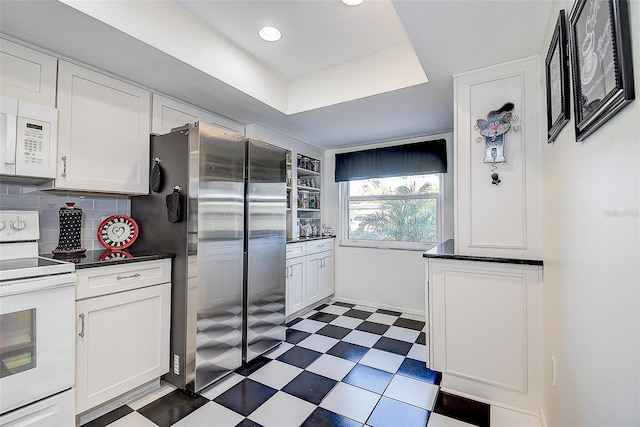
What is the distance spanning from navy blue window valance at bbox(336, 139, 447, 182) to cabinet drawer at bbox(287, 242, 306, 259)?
1204mm

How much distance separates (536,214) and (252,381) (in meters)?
2.15

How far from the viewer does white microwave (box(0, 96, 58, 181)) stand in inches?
58.9

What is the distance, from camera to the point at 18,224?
1.68 metres

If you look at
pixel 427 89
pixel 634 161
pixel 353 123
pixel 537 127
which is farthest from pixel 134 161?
pixel 537 127

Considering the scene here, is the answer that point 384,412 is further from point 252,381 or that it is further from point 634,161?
point 634,161

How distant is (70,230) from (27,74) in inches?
37.3

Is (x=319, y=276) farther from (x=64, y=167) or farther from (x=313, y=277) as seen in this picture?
Answer: (x=64, y=167)

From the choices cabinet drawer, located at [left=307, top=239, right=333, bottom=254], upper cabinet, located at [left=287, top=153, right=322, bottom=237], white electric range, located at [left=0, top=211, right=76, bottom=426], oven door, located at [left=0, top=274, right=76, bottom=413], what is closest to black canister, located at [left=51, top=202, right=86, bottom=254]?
white electric range, located at [left=0, top=211, right=76, bottom=426]

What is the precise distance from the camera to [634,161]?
0.61 metres

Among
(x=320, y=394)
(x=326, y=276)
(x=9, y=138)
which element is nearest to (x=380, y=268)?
(x=326, y=276)

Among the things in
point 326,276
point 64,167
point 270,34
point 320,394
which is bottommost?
point 320,394

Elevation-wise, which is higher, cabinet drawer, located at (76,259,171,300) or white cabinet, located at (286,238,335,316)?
cabinet drawer, located at (76,259,171,300)

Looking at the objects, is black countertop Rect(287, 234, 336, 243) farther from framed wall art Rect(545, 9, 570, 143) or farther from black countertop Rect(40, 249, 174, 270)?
framed wall art Rect(545, 9, 570, 143)

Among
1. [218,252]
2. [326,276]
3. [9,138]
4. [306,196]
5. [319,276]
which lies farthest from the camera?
[306,196]
